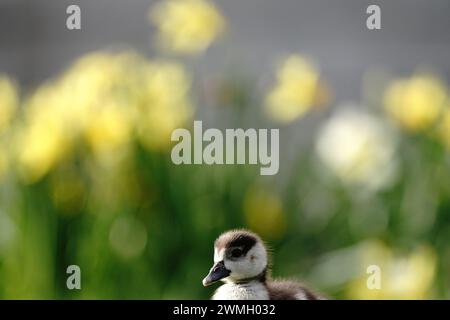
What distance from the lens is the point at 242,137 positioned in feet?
5.64

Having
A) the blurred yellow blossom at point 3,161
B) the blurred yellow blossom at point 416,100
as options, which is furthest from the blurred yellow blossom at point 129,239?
the blurred yellow blossom at point 416,100

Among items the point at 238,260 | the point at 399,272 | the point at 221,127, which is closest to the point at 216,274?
Answer: the point at 238,260

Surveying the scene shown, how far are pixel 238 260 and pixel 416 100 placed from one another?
0.62m

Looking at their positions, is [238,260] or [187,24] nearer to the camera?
[238,260]

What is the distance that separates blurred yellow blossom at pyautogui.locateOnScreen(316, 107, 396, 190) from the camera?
1.71 m

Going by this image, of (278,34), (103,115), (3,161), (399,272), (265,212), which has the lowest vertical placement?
(399,272)

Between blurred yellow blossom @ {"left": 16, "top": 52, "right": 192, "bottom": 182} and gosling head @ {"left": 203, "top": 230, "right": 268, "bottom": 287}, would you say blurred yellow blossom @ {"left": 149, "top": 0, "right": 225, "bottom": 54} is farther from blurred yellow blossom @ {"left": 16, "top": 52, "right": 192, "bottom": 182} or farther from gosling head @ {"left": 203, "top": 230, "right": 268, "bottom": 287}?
gosling head @ {"left": 203, "top": 230, "right": 268, "bottom": 287}

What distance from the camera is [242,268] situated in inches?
62.9

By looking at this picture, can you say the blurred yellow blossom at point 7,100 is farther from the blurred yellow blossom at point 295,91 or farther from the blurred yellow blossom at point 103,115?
the blurred yellow blossom at point 295,91

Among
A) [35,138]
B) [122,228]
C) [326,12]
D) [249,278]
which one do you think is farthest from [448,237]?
[35,138]

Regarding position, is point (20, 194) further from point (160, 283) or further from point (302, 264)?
point (302, 264)

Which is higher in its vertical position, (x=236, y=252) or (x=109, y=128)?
(x=109, y=128)

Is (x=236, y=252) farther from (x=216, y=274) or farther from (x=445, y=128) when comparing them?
(x=445, y=128)
